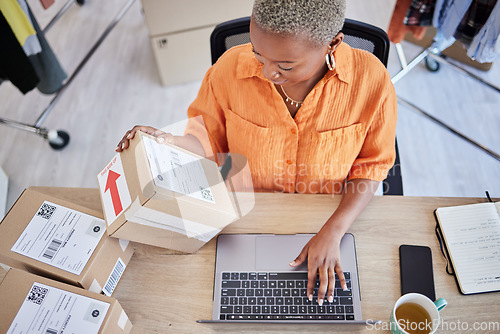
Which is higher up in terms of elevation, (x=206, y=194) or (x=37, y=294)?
(x=206, y=194)

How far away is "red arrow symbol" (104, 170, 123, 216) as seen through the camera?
873mm

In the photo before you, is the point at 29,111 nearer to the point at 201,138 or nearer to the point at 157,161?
the point at 201,138

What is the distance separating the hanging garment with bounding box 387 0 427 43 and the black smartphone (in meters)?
1.08

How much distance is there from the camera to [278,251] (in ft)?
3.42

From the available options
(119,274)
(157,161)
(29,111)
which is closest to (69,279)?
(119,274)

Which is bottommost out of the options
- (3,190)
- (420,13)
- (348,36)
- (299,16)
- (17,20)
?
(3,190)

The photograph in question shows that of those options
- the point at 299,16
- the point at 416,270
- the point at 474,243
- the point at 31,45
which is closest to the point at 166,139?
the point at 299,16

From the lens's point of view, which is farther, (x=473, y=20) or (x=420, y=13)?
(x=420, y=13)

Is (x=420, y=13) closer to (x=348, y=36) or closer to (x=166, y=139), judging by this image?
(x=348, y=36)

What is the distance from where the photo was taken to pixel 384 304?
966 millimetres

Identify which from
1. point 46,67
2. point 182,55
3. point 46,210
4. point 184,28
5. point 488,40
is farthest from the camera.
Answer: point 182,55

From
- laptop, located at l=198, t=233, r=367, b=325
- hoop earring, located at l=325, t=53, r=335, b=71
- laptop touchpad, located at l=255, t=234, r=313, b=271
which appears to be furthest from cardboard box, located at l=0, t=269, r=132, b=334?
hoop earring, located at l=325, t=53, r=335, b=71

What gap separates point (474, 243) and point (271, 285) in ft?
1.73

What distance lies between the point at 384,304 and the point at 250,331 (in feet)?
1.07
